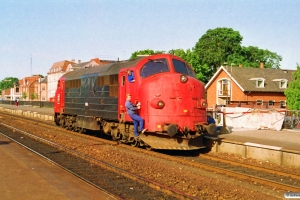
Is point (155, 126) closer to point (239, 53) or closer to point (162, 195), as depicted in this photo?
point (162, 195)

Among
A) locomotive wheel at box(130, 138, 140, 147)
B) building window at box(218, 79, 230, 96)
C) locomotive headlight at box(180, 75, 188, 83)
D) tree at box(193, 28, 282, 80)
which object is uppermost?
tree at box(193, 28, 282, 80)

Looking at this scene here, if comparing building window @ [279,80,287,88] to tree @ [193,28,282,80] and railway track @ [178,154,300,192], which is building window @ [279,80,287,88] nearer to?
tree @ [193,28,282,80]

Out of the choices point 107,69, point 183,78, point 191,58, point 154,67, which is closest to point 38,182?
point 183,78

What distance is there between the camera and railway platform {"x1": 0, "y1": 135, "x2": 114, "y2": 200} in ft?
27.5

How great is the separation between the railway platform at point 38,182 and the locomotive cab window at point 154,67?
5.04 m

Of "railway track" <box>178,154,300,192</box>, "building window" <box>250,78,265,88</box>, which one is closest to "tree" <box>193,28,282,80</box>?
"building window" <box>250,78,265,88</box>

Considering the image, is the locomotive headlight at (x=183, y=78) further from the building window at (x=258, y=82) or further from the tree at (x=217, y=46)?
the tree at (x=217, y=46)

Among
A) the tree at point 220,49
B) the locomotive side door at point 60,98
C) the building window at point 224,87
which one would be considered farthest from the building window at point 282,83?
the locomotive side door at point 60,98

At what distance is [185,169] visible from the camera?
38.4 feet

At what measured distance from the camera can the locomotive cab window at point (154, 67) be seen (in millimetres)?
14828

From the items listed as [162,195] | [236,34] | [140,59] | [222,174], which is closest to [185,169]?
[222,174]

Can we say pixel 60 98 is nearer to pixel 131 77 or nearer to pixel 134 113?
pixel 131 77

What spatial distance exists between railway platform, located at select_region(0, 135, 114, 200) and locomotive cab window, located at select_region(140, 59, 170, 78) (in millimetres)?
5045

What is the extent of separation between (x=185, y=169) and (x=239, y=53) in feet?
242
